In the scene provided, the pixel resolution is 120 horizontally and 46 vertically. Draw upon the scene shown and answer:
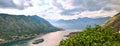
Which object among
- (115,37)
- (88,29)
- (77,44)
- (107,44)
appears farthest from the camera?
(88,29)

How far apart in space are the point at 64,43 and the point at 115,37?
1199 centimetres

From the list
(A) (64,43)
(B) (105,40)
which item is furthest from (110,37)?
(A) (64,43)

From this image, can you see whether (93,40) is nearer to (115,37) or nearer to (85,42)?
(85,42)

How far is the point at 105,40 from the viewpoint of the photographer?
5744 centimetres

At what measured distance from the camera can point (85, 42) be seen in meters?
56.8

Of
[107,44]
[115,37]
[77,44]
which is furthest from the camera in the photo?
[115,37]

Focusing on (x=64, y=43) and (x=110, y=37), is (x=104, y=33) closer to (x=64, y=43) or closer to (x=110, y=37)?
(x=110, y=37)

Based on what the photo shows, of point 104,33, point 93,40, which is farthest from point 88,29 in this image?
point 93,40

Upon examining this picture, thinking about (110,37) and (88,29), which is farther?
(88,29)

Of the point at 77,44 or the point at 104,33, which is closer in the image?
the point at 77,44

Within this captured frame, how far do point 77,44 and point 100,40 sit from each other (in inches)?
197

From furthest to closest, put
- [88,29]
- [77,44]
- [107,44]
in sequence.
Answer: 1. [88,29]
2. [77,44]
3. [107,44]

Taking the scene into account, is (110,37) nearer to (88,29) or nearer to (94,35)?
(94,35)

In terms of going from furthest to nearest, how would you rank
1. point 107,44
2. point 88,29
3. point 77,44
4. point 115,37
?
point 88,29 < point 115,37 < point 77,44 < point 107,44
